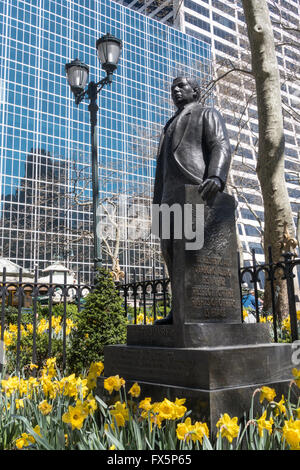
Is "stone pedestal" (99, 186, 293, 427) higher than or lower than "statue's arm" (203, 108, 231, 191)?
lower

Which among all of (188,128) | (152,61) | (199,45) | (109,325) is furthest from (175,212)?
A: (199,45)

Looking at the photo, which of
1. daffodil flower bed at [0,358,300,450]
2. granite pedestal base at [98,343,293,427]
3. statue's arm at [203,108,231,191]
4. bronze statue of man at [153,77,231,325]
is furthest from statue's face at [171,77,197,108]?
daffodil flower bed at [0,358,300,450]

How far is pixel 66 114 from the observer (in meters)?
59.5

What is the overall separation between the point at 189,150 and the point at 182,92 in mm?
758

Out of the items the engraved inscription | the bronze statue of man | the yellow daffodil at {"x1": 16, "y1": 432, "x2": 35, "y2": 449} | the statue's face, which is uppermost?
the statue's face

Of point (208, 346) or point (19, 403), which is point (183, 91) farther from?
point (19, 403)

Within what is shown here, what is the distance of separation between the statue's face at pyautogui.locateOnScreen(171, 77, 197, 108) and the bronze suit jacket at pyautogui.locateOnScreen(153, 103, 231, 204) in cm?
16

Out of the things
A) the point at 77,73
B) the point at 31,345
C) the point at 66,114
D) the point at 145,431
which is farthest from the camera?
the point at 66,114

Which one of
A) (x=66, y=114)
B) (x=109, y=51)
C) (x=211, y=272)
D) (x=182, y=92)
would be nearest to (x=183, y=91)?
(x=182, y=92)

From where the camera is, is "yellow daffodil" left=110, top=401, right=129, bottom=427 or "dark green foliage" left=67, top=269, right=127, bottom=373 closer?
"yellow daffodil" left=110, top=401, right=129, bottom=427

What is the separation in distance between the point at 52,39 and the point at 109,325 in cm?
6336

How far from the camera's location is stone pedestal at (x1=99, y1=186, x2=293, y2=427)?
11.2 ft
